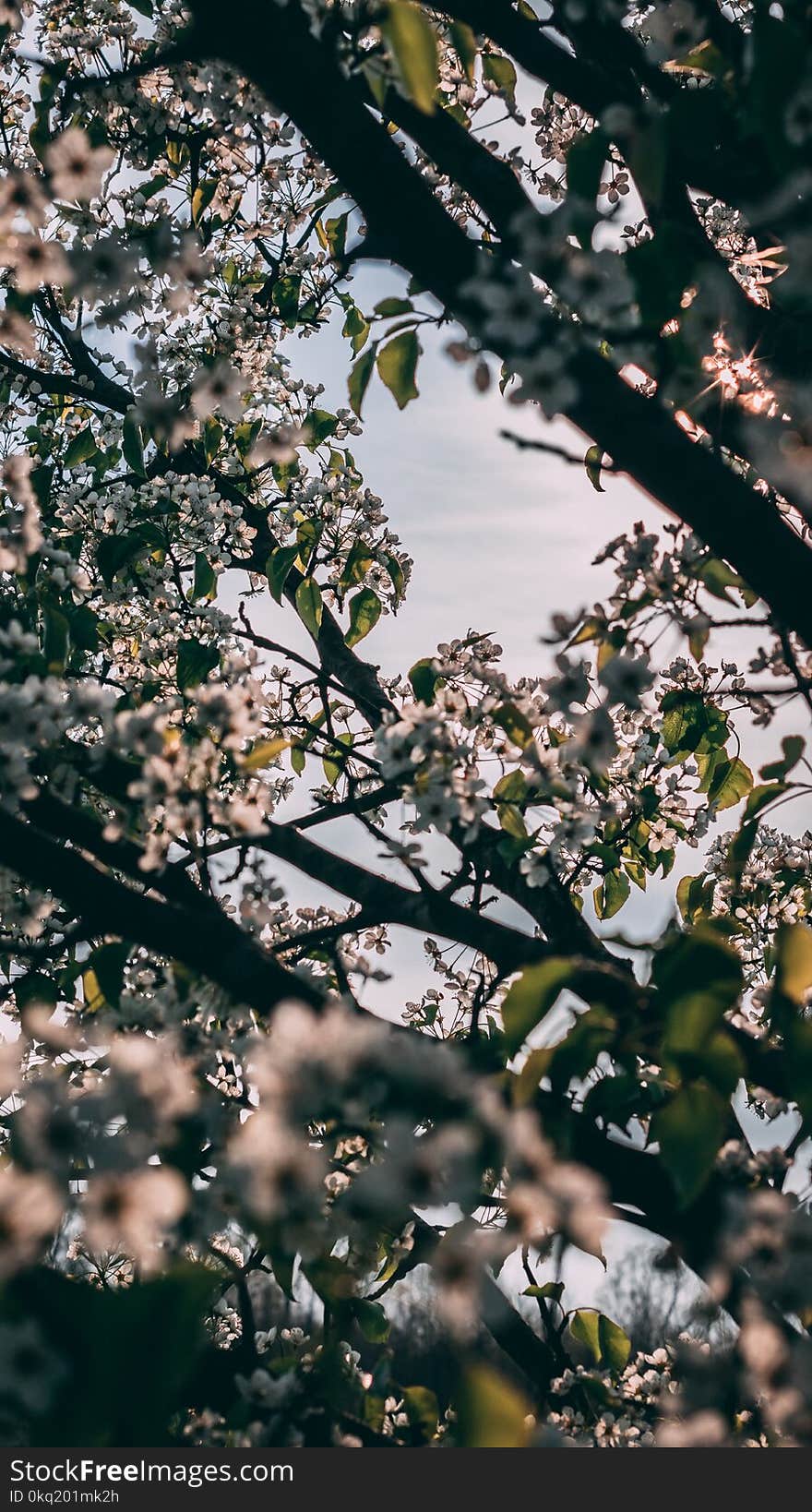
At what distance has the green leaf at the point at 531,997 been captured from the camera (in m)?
1.66

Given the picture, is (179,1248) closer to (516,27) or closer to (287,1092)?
(287,1092)

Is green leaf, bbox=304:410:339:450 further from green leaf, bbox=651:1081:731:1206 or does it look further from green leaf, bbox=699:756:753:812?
green leaf, bbox=651:1081:731:1206

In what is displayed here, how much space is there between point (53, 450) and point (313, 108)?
4.69 m

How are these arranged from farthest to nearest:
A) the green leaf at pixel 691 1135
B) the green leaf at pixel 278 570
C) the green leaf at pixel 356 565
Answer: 1. the green leaf at pixel 356 565
2. the green leaf at pixel 278 570
3. the green leaf at pixel 691 1135

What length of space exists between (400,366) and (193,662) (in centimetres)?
227

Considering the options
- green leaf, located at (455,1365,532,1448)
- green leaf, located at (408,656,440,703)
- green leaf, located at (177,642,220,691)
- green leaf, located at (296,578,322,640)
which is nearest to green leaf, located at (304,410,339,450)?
green leaf, located at (296,578,322,640)

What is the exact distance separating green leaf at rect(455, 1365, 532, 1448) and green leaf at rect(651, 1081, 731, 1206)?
37 cm

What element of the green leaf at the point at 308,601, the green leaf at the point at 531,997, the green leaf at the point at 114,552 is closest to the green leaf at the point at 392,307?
the green leaf at the point at 531,997

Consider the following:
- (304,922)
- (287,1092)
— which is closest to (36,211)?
(287,1092)

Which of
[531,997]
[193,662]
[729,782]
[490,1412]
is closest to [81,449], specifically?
[193,662]

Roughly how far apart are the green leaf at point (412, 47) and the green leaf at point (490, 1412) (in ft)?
6.17

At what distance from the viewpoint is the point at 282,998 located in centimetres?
214

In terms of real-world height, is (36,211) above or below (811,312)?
below

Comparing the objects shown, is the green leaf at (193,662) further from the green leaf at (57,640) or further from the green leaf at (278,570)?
the green leaf at (57,640)
